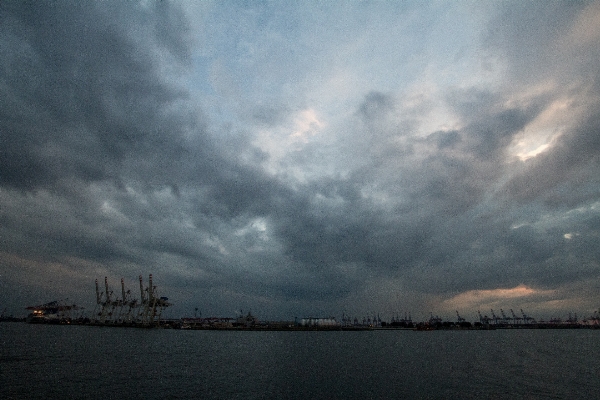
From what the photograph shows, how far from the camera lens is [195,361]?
58.9 metres

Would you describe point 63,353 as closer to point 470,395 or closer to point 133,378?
point 133,378

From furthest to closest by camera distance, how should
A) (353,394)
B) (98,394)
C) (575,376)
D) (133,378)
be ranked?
(575,376) → (133,378) → (353,394) → (98,394)

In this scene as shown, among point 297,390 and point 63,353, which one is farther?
point 63,353

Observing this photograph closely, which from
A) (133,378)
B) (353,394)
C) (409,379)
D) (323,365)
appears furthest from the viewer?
(323,365)

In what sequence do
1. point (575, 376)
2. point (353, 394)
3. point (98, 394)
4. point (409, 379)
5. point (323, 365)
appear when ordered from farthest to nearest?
point (323, 365) → point (575, 376) → point (409, 379) → point (353, 394) → point (98, 394)

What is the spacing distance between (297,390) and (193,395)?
11478mm

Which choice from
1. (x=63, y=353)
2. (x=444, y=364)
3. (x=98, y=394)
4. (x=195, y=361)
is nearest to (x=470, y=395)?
(x=444, y=364)

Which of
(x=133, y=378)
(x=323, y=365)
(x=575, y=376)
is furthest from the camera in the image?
(x=323, y=365)

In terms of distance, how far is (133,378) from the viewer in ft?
134

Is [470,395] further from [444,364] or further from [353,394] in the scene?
[444,364]

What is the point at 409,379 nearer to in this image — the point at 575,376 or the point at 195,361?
the point at 575,376

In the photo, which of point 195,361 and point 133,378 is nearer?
point 133,378

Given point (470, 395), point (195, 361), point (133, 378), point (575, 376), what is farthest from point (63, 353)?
point (575, 376)

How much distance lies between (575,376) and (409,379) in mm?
28381
